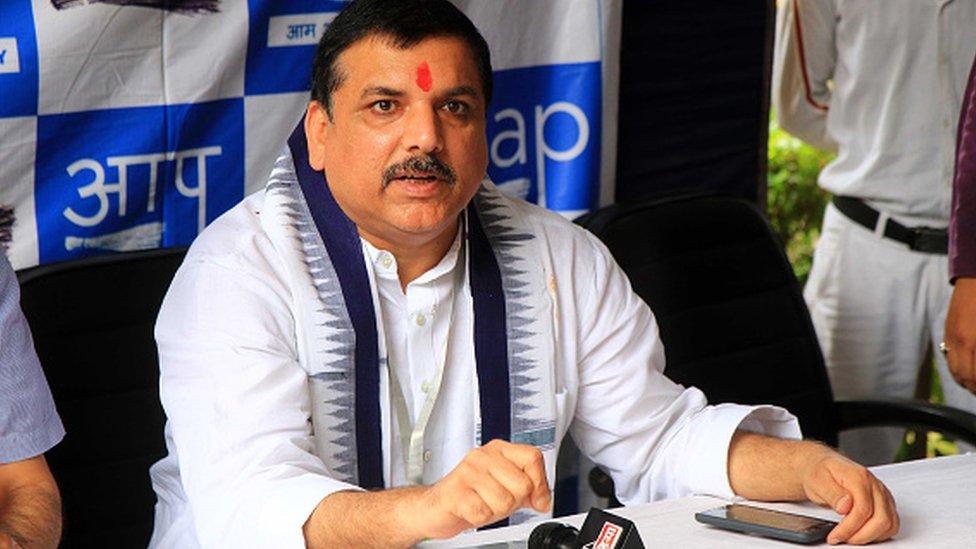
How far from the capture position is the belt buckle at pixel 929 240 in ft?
11.7

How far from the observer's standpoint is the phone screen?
6.99 ft

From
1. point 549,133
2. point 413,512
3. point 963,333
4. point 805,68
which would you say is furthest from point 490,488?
point 805,68

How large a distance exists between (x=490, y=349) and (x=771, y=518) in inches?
22.1

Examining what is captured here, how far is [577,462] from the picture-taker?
3408mm

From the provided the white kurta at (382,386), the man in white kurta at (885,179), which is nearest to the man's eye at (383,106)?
the white kurta at (382,386)

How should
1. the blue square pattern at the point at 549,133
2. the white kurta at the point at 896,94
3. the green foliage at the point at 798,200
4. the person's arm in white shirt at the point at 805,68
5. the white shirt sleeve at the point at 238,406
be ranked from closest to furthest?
the white shirt sleeve at the point at 238,406 < the blue square pattern at the point at 549,133 < the white kurta at the point at 896,94 < the person's arm in white shirt at the point at 805,68 < the green foliage at the point at 798,200

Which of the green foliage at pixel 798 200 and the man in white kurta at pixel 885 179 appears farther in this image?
the green foliage at pixel 798 200

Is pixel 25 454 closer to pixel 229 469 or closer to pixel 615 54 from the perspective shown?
pixel 229 469

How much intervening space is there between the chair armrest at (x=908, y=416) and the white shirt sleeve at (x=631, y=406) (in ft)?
2.23

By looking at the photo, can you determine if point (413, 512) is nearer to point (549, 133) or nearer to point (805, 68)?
point (549, 133)

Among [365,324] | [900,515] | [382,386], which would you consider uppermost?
[365,324]

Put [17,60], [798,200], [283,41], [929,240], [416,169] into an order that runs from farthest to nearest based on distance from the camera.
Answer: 1. [798,200]
2. [929,240]
3. [283,41]
4. [17,60]
5. [416,169]

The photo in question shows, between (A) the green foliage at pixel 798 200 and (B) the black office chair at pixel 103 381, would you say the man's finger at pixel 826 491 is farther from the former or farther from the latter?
(A) the green foliage at pixel 798 200

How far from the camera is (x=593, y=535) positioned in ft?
6.36
